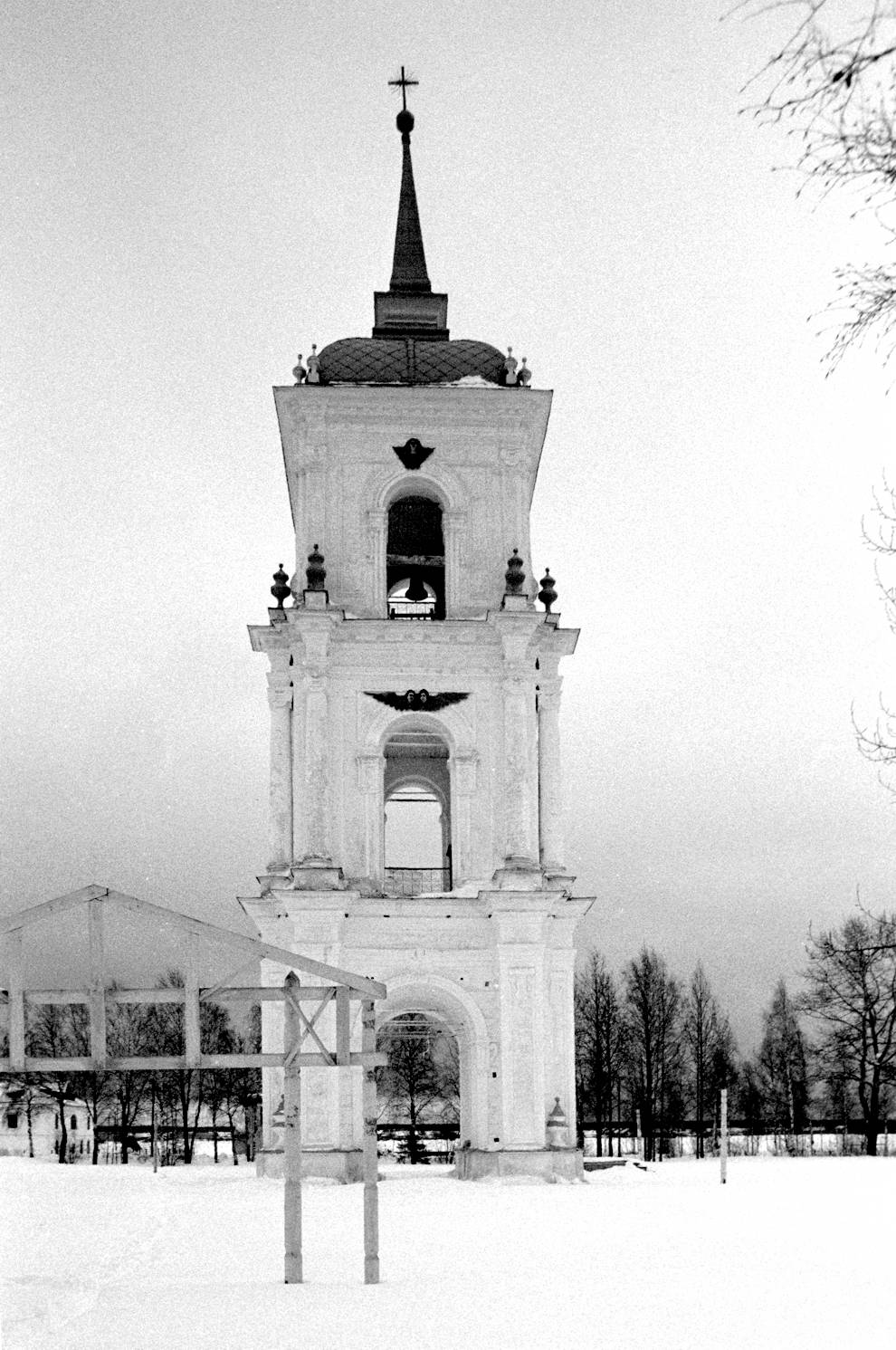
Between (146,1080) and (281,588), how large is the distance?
32.2 m

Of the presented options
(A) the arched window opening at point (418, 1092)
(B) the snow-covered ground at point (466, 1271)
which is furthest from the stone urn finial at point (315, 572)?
(A) the arched window opening at point (418, 1092)

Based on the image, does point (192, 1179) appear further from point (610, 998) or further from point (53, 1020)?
point (610, 998)

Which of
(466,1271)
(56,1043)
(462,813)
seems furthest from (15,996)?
(56,1043)

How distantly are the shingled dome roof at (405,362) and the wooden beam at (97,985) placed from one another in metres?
21.9

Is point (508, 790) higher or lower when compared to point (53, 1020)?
higher

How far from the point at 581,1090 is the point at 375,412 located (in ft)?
133

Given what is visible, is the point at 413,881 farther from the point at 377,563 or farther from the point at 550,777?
the point at 377,563

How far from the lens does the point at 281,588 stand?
36406mm

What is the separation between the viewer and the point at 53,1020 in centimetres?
5603

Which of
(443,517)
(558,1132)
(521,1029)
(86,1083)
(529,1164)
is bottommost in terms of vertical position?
(529,1164)

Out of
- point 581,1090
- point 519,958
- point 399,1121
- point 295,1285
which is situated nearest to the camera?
point 295,1285

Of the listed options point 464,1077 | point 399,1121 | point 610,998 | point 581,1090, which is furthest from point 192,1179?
point 399,1121

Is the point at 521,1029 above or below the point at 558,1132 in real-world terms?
above

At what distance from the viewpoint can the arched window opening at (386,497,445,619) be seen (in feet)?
126
